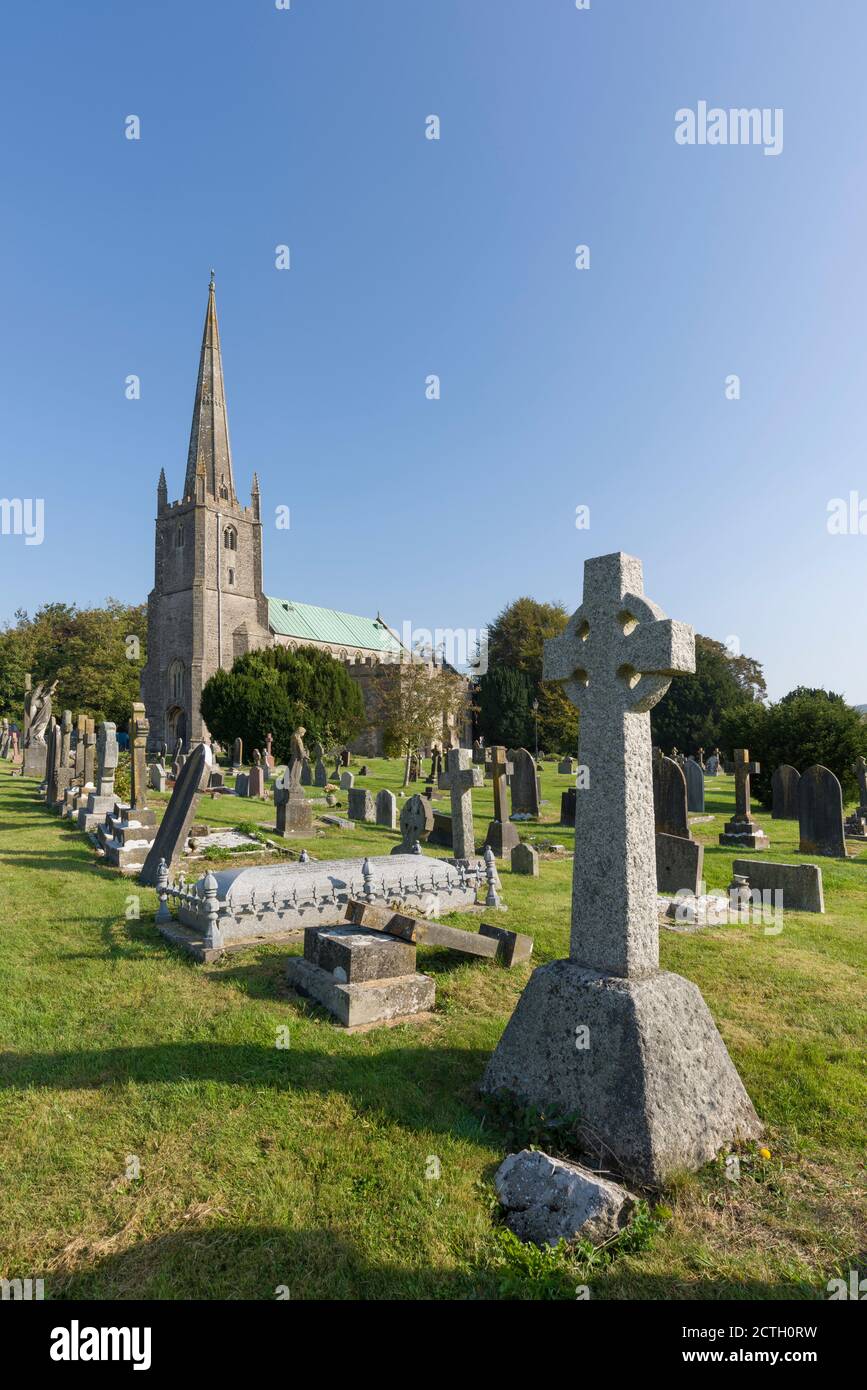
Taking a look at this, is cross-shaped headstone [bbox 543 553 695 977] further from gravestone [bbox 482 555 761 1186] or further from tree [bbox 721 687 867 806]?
tree [bbox 721 687 867 806]

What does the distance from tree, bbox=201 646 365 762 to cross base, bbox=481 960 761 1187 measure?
3290 cm

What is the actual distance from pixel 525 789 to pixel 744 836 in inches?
230

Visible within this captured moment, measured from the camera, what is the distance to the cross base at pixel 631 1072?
324 cm

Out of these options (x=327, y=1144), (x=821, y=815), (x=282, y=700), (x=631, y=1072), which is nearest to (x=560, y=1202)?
(x=631, y=1072)

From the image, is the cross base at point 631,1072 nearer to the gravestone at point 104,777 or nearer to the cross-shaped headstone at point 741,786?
the gravestone at point 104,777

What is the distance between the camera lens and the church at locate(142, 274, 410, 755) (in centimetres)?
4762

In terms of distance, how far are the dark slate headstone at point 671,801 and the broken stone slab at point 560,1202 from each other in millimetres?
9365

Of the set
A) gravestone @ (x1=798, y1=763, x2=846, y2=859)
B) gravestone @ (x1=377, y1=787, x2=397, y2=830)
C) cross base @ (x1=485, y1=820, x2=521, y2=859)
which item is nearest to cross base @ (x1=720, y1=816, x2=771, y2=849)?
gravestone @ (x1=798, y1=763, x2=846, y2=859)

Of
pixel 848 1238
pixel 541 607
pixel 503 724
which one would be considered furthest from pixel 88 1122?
pixel 541 607

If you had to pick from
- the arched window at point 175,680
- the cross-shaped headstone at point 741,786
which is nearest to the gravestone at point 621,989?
the cross-shaped headstone at point 741,786

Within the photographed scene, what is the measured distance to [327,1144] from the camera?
11.2 feet
